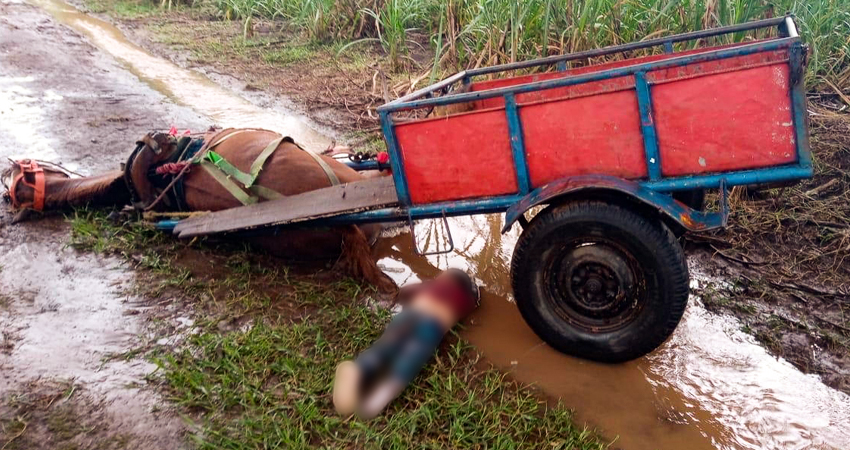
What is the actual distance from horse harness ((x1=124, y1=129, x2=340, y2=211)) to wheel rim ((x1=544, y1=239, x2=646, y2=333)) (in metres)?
1.39

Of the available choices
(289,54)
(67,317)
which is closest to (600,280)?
(67,317)

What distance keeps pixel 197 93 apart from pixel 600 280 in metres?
5.23

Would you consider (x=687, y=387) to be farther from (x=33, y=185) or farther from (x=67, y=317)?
(x=33, y=185)

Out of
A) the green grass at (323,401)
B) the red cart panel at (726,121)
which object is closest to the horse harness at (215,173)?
the green grass at (323,401)

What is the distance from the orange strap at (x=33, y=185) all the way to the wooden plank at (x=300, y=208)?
1.01 m

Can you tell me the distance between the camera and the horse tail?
3.27 metres

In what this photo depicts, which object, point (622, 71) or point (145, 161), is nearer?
point (622, 71)

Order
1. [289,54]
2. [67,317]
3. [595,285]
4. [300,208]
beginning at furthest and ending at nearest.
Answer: [289,54], [300,208], [67,317], [595,285]

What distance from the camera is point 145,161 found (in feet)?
11.5

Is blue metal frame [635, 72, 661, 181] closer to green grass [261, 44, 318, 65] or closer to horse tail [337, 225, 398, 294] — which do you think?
horse tail [337, 225, 398, 294]

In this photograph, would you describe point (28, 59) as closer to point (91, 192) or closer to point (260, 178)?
point (91, 192)

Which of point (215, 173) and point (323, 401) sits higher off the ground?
point (215, 173)

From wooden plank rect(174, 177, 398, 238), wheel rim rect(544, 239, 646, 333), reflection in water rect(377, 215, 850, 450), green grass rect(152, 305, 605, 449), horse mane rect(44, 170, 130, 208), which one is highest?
horse mane rect(44, 170, 130, 208)

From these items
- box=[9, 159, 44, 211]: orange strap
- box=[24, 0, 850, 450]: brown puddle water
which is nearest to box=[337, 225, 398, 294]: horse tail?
box=[24, 0, 850, 450]: brown puddle water
